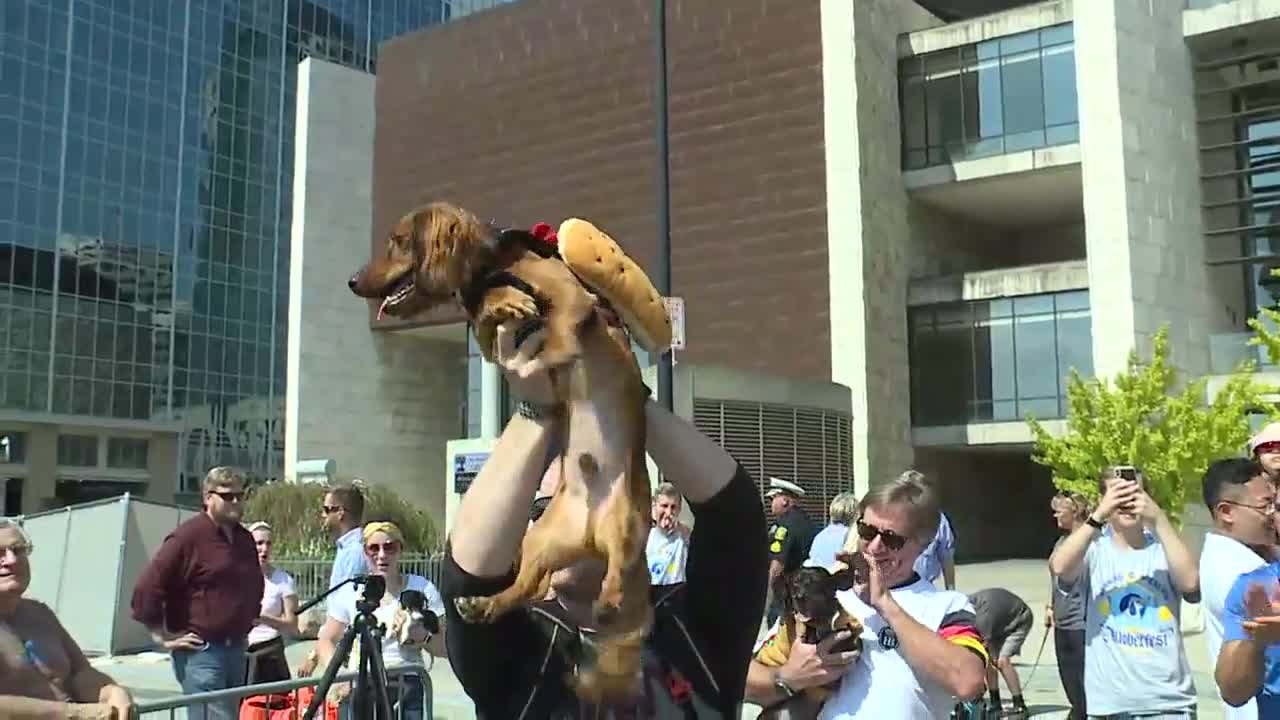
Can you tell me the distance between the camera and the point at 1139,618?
17.5ft

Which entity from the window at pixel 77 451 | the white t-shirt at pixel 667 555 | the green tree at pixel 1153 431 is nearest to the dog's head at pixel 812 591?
the white t-shirt at pixel 667 555

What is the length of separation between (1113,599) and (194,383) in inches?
2186

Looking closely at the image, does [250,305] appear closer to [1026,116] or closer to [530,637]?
[1026,116]

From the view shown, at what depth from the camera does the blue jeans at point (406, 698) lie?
5.77 meters

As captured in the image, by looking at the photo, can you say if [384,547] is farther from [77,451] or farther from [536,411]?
[77,451]

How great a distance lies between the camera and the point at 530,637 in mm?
2092

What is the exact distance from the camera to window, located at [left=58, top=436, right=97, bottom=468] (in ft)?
168

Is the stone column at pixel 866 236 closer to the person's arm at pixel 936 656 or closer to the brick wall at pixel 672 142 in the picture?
the brick wall at pixel 672 142

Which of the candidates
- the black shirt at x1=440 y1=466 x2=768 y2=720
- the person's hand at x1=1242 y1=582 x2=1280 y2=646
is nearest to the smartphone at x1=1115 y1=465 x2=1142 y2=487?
the person's hand at x1=1242 y1=582 x2=1280 y2=646

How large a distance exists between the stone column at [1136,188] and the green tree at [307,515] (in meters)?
15.2

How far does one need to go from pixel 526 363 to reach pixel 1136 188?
2765 cm

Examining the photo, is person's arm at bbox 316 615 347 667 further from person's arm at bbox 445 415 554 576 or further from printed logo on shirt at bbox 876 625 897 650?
person's arm at bbox 445 415 554 576

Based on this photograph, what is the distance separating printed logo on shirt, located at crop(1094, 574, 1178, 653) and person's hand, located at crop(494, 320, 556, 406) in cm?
413

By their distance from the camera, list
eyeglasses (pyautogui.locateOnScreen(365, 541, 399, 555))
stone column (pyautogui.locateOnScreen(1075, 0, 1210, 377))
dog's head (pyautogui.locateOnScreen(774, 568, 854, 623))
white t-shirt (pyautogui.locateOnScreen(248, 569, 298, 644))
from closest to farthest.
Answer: dog's head (pyautogui.locateOnScreen(774, 568, 854, 623)), eyeglasses (pyautogui.locateOnScreen(365, 541, 399, 555)), white t-shirt (pyautogui.locateOnScreen(248, 569, 298, 644)), stone column (pyautogui.locateOnScreen(1075, 0, 1210, 377))
